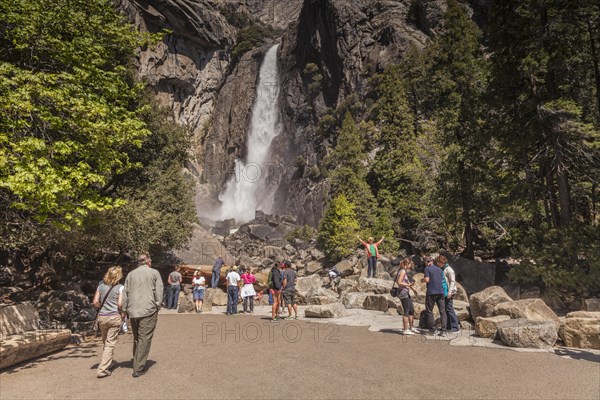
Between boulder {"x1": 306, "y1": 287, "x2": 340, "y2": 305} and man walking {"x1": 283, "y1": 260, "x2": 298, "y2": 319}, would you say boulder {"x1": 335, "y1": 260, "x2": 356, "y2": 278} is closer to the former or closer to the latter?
boulder {"x1": 306, "y1": 287, "x2": 340, "y2": 305}

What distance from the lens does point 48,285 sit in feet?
49.4

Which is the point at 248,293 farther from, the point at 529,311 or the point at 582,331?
the point at 582,331

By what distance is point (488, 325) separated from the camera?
7941mm

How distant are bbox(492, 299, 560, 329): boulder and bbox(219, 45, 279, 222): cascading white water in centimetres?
5345

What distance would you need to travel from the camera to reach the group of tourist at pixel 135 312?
5.89 meters

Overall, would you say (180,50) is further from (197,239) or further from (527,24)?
(527,24)

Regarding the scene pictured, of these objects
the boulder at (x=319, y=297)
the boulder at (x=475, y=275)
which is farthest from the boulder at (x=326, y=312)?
the boulder at (x=475, y=275)

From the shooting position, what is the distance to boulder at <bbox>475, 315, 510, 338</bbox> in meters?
7.86

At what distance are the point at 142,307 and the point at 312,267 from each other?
2315cm

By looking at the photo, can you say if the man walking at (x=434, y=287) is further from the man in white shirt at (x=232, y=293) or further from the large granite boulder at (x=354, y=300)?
the man in white shirt at (x=232, y=293)

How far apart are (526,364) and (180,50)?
7595cm

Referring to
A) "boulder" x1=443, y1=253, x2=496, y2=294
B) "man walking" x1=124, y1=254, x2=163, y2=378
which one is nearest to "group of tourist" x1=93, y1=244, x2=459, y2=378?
"man walking" x1=124, y1=254, x2=163, y2=378

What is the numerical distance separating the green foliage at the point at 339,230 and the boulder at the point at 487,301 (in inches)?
749

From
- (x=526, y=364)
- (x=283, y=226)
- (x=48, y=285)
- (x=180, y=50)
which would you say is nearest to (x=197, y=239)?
(x=48, y=285)
